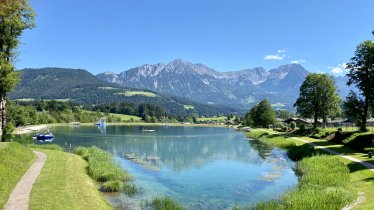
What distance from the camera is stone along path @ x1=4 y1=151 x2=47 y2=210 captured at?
2502cm

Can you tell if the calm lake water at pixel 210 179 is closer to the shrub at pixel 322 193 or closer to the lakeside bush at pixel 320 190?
the lakeside bush at pixel 320 190

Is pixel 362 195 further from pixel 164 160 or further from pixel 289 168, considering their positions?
pixel 164 160

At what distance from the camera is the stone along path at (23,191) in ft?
82.1

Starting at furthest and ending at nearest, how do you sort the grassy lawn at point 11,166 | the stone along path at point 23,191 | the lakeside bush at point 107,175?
the lakeside bush at point 107,175
the grassy lawn at point 11,166
the stone along path at point 23,191

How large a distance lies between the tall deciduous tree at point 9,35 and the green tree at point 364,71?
55.8m

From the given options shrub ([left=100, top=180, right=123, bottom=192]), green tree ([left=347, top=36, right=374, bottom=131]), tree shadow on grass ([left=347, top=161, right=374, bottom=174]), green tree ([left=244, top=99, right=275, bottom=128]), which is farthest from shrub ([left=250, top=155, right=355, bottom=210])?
green tree ([left=244, top=99, right=275, bottom=128])

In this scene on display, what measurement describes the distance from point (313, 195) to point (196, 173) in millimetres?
25992

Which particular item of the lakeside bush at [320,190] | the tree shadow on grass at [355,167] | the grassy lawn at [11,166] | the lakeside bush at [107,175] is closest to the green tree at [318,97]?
the lakeside bush at [320,190]

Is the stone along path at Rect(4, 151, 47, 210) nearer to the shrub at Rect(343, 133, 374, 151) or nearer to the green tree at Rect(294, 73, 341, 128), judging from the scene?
the shrub at Rect(343, 133, 374, 151)

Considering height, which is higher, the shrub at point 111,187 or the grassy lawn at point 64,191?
the grassy lawn at point 64,191

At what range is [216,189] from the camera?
4100 centimetres

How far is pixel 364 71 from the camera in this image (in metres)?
70.9

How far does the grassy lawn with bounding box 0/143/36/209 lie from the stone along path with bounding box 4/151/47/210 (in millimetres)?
372

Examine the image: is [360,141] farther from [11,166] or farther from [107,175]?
[11,166]
